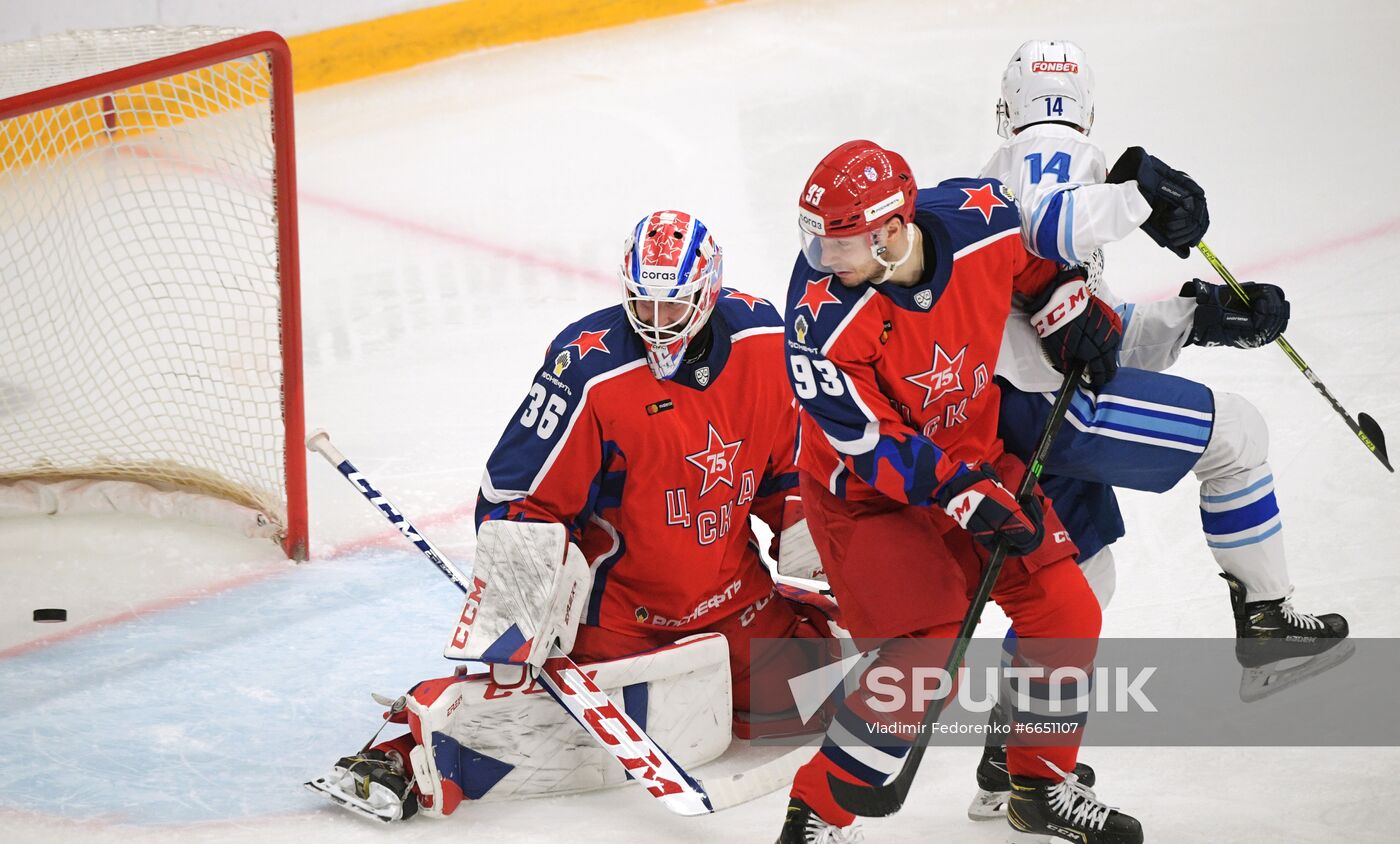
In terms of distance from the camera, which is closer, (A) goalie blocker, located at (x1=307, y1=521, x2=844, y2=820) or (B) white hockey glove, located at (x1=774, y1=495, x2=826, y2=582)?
(A) goalie blocker, located at (x1=307, y1=521, x2=844, y2=820)

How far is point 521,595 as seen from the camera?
2703 mm

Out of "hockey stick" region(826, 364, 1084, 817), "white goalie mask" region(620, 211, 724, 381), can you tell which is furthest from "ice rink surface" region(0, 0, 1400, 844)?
"white goalie mask" region(620, 211, 724, 381)

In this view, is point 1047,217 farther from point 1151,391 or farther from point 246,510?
point 246,510

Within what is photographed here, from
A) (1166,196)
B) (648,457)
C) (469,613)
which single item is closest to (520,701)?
(469,613)

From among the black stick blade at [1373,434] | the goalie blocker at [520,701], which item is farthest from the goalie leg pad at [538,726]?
the black stick blade at [1373,434]

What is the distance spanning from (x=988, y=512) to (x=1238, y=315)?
0.74 m

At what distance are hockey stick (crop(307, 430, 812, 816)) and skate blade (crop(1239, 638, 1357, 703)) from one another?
0.78m

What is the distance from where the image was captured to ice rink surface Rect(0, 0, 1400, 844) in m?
2.76

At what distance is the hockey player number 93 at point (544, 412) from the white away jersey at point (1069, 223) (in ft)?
2.47

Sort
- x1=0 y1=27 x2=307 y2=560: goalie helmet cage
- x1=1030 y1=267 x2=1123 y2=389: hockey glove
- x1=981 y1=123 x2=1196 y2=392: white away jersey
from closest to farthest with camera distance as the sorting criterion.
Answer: x1=981 y1=123 x2=1196 y2=392: white away jersey, x1=1030 y1=267 x2=1123 y2=389: hockey glove, x1=0 y1=27 x2=307 y2=560: goalie helmet cage

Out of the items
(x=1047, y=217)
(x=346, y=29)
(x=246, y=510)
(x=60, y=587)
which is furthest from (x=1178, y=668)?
(x=346, y=29)

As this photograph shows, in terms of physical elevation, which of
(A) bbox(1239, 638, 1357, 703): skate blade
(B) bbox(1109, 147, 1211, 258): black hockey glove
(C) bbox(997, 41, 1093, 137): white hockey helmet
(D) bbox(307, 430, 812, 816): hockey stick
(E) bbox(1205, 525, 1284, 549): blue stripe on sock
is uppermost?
(C) bbox(997, 41, 1093, 137): white hockey helmet

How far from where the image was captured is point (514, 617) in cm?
271

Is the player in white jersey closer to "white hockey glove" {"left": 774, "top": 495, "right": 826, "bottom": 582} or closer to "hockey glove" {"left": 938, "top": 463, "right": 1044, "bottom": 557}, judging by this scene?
"hockey glove" {"left": 938, "top": 463, "right": 1044, "bottom": 557}
